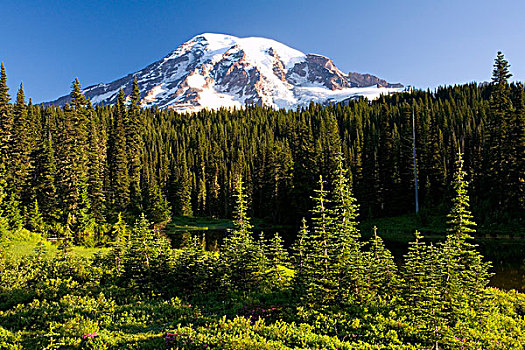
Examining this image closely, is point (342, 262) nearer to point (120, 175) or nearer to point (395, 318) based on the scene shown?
point (395, 318)

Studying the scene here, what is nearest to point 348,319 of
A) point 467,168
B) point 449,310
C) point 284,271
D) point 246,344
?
point 449,310

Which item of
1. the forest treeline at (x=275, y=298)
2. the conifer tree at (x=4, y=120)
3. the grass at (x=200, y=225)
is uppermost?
the conifer tree at (x=4, y=120)

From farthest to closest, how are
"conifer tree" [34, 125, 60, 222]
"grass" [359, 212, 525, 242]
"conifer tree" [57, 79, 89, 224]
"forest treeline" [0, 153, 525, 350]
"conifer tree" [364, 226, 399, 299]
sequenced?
"conifer tree" [34, 125, 60, 222] → "conifer tree" [57, 79, 89, 224] → "grass" [359, 212, 525, 242] → "conifer tree" [364, 226, 399, 299] → "forest treeline" [0, 153, 525, 350]

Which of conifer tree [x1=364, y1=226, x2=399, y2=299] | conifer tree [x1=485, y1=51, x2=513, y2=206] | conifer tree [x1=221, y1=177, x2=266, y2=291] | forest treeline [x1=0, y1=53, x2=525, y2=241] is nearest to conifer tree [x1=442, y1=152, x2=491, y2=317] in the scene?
conifer tree [x1=364, y1=226, x2=399, y2=299]

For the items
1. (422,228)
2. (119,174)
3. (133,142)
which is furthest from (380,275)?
(133,142)

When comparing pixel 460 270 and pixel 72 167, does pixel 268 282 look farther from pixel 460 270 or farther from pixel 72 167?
pixel 72 167

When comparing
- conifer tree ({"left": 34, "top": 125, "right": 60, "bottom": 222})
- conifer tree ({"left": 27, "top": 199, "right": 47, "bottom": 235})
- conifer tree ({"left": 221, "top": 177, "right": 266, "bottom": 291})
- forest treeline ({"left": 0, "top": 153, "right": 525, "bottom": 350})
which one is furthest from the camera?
conifer tree ({"left": 34, "top": 125, "right": 60, "bottom": 222})

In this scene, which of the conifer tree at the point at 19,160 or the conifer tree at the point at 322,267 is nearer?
the conifer tree at the point at 322,267

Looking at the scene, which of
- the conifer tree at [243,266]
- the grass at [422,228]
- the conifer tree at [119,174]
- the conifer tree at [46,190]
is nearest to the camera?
the conifer tree at [243,266]

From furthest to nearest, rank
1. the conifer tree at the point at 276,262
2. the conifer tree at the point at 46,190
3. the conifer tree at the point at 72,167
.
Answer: the conifer tree at the point at 46,190 < the conifer tree at the point at 72,167 < the conifer tree at the point at 276,262

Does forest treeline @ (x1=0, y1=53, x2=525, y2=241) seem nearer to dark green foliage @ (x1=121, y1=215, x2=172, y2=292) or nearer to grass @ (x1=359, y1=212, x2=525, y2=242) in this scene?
grass @ (x1=359, y1=212, x2=525, y2=242)

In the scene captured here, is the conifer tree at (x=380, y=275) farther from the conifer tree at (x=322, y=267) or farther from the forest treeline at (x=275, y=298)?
the conifer tree at (x=322, y=267)

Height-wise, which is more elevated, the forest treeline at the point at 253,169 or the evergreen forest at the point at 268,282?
the forest treeline at the point at 253,169

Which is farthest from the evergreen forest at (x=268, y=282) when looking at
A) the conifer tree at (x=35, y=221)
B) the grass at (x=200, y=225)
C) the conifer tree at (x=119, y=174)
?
the grass at (x=200, y=225)
